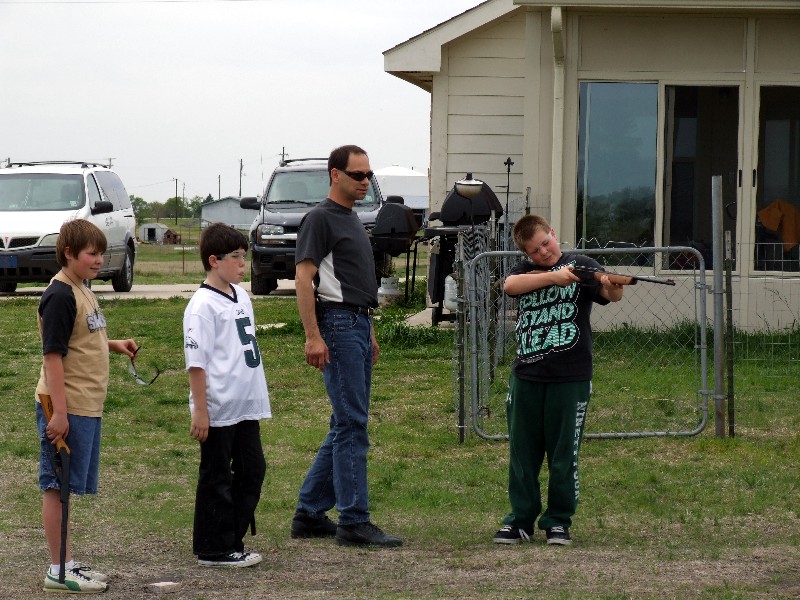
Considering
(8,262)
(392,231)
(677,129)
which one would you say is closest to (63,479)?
(677,129)

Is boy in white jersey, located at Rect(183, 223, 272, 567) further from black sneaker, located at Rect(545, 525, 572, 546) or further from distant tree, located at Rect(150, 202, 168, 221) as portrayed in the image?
distant tree, located at Rect(150, 202, 168, 221)

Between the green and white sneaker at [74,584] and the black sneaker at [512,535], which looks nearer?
the green and white sneaker at [74,584]

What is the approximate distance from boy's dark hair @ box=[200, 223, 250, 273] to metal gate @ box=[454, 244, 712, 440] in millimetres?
2589

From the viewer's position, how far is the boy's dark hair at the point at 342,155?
582cm

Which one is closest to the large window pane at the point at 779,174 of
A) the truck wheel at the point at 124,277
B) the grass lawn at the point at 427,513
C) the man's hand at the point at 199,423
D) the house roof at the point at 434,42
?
the grass lawn at the point at 427,513

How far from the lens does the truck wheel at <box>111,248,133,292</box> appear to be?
19750 millimetres

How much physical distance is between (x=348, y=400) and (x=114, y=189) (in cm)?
1491

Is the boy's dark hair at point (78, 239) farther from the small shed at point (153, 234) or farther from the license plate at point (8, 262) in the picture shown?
the small shed at point (153, 234)

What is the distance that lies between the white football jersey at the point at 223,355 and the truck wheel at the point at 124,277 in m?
14.6

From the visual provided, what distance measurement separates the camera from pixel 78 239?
5.13m

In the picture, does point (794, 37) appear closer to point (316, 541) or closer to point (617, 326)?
point (617, 326)

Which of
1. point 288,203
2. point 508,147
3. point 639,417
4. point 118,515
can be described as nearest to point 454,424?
point 639,417

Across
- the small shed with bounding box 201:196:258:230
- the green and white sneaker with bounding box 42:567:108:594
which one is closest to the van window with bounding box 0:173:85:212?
the green and white sneaker with bounding box 42:567:108:594

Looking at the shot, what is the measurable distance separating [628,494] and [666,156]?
271 inches
